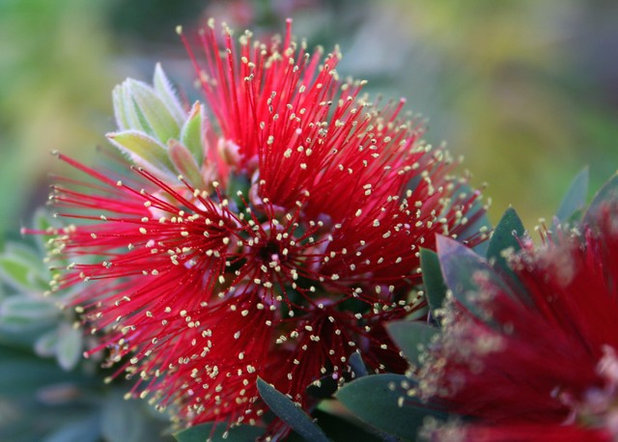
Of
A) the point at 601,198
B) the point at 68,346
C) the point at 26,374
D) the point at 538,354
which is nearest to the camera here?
the point at 538,354

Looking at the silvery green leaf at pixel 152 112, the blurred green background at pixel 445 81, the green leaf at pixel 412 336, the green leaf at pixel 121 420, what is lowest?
the green leaf at pixel 412 336

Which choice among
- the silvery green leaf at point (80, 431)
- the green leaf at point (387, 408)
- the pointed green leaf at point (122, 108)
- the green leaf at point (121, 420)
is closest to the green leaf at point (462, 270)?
the green leaf at point (387, 408)

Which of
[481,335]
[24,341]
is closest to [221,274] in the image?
[481,335]

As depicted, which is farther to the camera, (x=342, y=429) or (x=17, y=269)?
(x=17, y=269)

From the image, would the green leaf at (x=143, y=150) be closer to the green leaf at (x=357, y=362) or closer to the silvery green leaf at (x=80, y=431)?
the green leaf at (x=357, y=362)

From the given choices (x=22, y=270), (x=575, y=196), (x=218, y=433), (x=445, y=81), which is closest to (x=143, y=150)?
(x=218, y=433)

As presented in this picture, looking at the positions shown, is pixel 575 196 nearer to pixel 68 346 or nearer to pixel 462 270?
pixel 462 270

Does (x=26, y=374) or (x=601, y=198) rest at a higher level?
(x=26, y=374)
